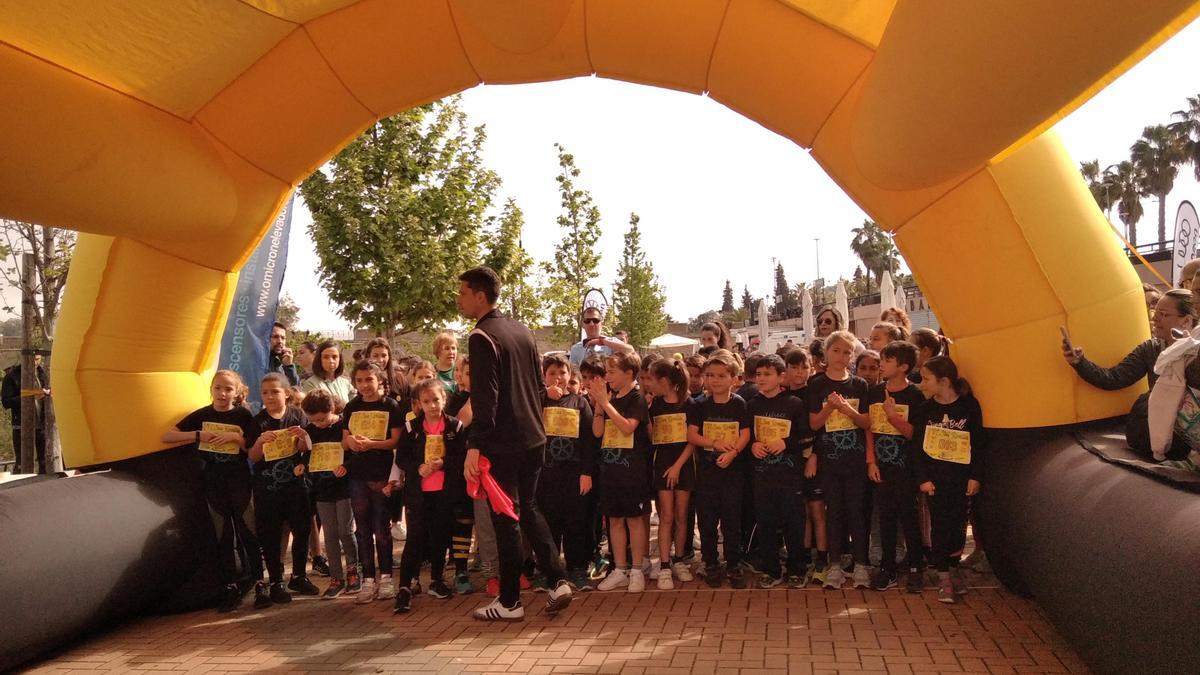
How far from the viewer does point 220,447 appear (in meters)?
6.03

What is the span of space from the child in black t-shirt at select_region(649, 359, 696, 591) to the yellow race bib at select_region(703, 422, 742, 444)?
0.23 metres

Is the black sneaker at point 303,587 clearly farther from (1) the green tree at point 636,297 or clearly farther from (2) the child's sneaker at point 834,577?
(1) the green tree at point 636,297

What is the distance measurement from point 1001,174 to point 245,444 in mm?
5615

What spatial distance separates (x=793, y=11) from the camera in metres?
4.88

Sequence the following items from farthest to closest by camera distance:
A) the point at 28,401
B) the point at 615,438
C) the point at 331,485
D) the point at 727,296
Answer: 1. the point at 727,296
2. the point at 28,401
3. the point at 331,485
4. the point at 615,438

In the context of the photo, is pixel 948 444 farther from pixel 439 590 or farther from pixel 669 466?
pixel 439 590

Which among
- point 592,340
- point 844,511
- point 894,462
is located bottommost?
point 844,511

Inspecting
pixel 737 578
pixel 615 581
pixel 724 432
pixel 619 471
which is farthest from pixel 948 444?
pixel 615 581

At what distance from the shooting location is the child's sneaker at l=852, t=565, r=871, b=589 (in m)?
5.64

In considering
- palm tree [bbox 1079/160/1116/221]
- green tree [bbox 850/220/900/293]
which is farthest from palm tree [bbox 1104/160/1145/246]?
green tree [bbox 850/220/900/293]

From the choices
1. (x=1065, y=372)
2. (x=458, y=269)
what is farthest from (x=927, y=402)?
(x=458, y=269)

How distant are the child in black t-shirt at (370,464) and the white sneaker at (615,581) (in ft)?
5.40

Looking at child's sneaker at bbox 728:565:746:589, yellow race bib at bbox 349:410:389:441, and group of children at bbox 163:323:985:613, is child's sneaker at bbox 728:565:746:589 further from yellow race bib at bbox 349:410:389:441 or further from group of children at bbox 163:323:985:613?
yellow race bib at bbox 349:410:389:441

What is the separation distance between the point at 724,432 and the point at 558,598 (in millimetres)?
1699
